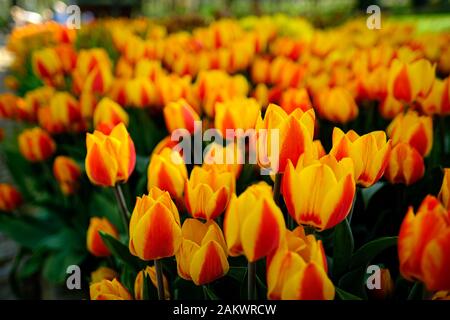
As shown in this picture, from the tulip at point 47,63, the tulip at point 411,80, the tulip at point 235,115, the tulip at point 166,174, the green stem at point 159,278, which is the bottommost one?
the green stem at point 159,278

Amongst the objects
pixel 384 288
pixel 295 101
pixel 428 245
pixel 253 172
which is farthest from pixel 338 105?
pixel 428 245

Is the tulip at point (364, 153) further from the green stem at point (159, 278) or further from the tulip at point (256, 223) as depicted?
the green stem at point (159, 278)

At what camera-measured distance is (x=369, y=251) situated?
98 cm

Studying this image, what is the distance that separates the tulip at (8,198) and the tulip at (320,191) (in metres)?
1.74

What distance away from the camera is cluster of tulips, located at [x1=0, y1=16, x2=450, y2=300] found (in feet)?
2.58

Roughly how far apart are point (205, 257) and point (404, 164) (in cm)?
54

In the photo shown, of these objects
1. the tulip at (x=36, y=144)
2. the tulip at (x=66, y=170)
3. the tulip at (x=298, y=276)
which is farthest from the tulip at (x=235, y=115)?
the tulip at (x=36, y=144)

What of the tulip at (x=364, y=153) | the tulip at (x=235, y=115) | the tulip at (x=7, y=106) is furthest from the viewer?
the tulip at (x=7, y=106)

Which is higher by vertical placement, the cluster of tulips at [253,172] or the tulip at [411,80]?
the tulip at [411,80]

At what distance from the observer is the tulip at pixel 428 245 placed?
688mm

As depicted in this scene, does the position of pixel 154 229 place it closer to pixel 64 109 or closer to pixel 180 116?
pixel 180 116
